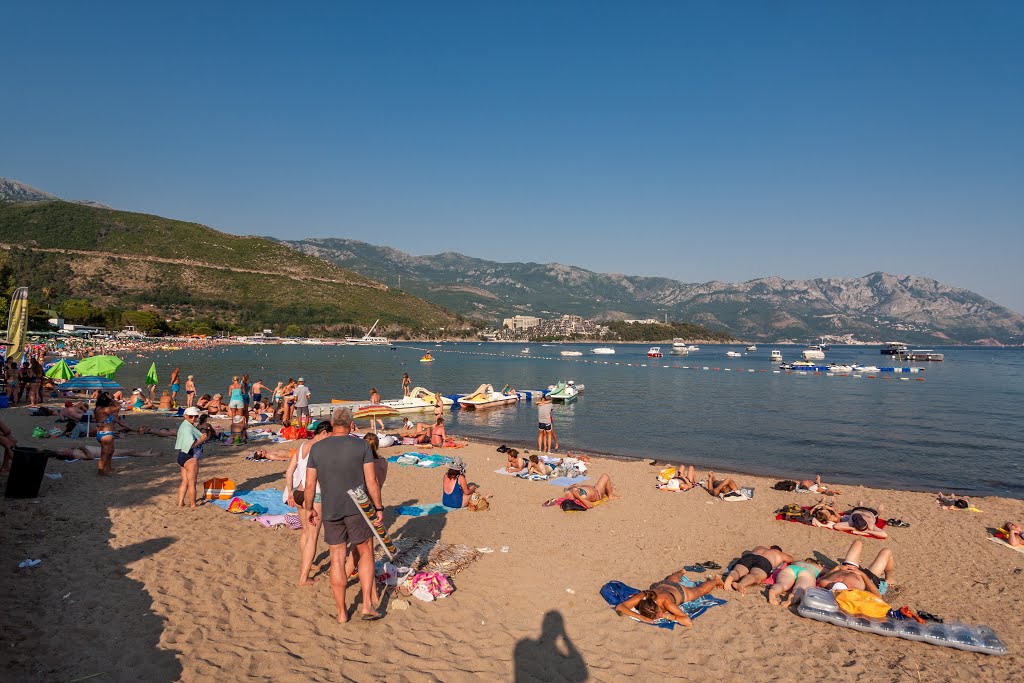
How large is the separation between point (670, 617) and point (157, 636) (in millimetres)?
5351

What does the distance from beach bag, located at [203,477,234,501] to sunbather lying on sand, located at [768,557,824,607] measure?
8.56 m

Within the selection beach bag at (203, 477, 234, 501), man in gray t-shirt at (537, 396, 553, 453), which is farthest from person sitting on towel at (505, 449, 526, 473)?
beach bag at (203, 477, 234, 501)

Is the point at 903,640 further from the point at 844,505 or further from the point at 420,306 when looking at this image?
the point at 420,306

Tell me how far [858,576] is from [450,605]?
17.3 feet

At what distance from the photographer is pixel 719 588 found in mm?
7684

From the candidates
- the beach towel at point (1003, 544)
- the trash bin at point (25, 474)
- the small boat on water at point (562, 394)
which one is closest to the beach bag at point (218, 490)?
the trash bin at point (25, 474)

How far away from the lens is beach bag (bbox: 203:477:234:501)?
9.71 meters

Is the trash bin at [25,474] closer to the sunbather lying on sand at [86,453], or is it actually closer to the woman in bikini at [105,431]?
the woman in bikini at [105,431]

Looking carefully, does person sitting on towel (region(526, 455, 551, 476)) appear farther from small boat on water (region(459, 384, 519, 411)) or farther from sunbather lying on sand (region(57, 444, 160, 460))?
small boat on water (region(459, 384, 519, 411))

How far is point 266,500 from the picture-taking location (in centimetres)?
973

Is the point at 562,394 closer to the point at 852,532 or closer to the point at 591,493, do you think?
the point at 591,493

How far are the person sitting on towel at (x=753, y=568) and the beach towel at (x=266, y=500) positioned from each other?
6755 mm

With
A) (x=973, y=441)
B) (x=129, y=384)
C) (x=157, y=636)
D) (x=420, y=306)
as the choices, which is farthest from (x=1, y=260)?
(x=420, y=306)

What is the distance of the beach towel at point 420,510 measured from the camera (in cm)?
1015
